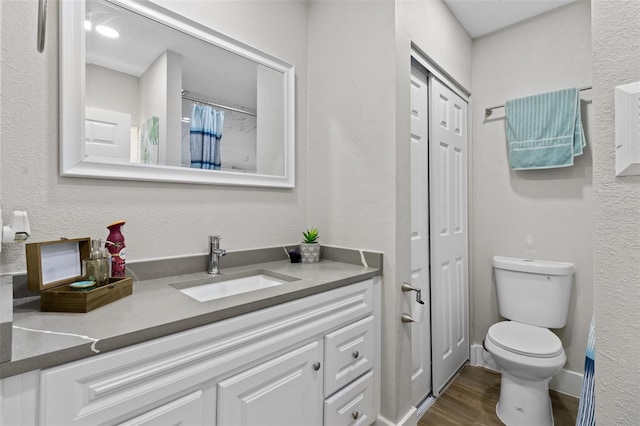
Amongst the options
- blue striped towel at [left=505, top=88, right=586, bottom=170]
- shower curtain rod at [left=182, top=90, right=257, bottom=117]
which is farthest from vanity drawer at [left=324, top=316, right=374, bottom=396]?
blue striped towel at [left=505, top=88, right=586, bottom=170]

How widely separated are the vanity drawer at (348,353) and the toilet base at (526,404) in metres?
0.91

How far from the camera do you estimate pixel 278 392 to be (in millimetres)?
1021

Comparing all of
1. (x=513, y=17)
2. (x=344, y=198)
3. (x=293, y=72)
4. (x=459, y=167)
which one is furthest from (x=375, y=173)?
(x=513, y=17)

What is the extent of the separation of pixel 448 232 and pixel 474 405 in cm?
105

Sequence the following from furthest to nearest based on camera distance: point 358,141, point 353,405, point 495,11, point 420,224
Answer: point 495,11
point 420,224
point 358,141
point 353,405

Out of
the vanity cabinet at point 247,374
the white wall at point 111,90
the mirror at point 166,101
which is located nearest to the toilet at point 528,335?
the vanity cabinet at point 247,374

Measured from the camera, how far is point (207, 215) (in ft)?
4.67

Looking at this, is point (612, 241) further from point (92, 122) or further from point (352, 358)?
point (92, 122)

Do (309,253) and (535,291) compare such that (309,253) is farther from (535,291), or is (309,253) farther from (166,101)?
(535,291)

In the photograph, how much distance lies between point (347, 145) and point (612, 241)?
1.21 m

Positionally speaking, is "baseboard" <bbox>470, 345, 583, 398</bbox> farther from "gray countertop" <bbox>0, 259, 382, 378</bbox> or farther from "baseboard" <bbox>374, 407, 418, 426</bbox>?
"gray countertop" <bbox>0, 259, 382, 378</bbox>

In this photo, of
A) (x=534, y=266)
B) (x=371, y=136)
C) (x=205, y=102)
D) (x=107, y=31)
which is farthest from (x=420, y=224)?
(x=107, y=31)

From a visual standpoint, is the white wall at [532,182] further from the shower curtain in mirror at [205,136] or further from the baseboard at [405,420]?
the shower curtain in mirror at [205,136]

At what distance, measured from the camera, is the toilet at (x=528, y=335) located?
5.21 feet
